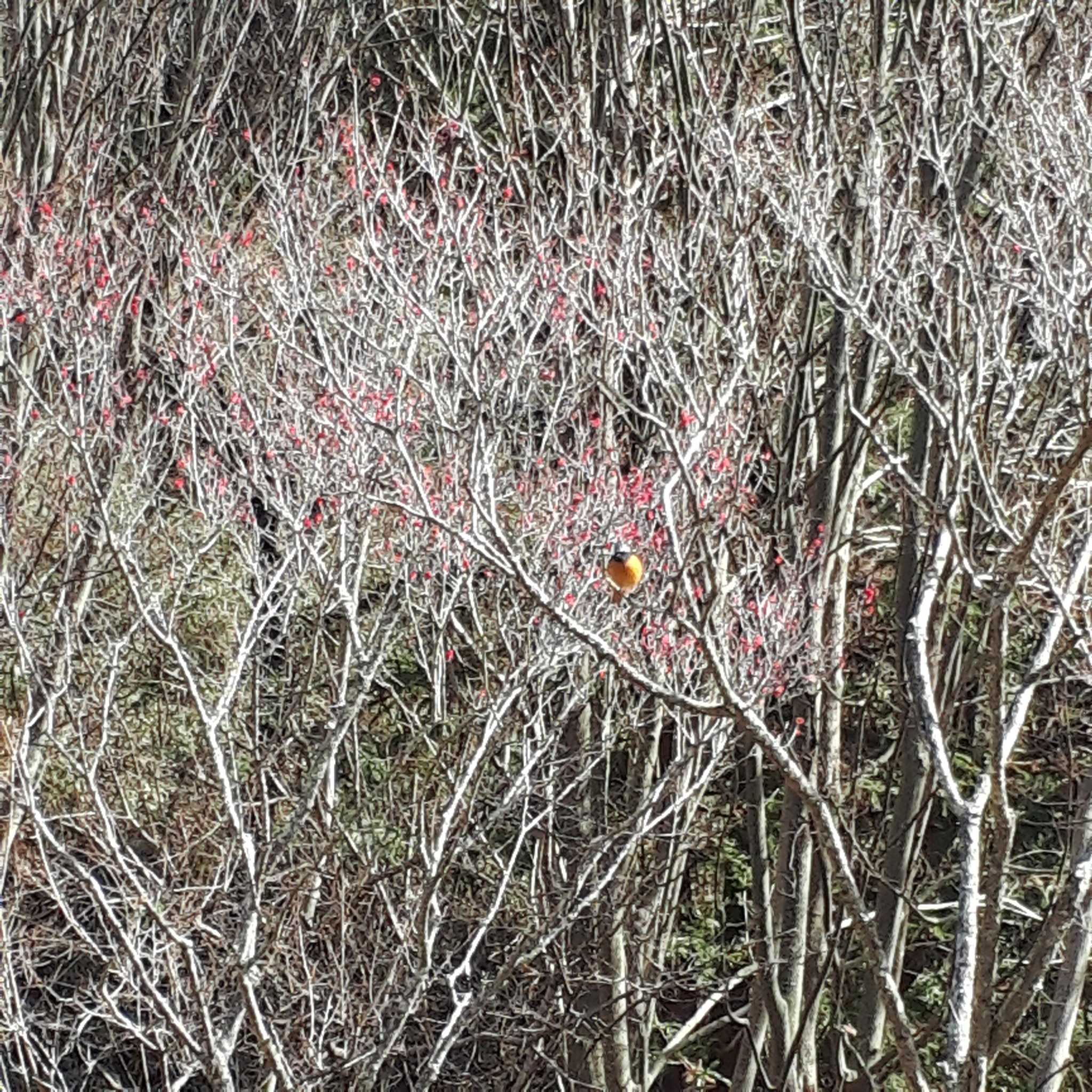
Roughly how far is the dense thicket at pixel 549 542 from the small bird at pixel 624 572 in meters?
0.34

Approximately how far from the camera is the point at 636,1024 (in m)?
10.0

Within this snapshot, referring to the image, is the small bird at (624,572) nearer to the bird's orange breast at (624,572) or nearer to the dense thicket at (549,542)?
the bird's orange breast at (624,572)

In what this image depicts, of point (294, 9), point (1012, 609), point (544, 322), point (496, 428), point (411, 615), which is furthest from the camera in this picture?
point (294, 9)

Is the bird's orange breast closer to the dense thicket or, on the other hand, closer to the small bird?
the small bird

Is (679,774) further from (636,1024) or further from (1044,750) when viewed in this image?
(1044,750)

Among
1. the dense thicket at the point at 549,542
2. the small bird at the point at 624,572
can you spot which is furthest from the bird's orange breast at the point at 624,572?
the dense thicket at the point at 549,542

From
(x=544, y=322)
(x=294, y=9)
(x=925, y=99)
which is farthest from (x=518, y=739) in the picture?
(x=294, y=9)

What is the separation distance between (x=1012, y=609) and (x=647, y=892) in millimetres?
2588

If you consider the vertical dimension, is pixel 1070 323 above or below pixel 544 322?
above

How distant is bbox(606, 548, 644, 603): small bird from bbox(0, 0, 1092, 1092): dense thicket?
0.34 meters

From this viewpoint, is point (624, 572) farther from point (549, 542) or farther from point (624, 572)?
point (549, 542)

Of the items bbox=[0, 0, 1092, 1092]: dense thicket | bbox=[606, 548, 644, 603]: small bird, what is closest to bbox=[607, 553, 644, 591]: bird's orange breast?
bbox=[606, 548, 644, 603]: small bird

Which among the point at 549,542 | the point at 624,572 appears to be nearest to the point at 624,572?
the point at 624,572

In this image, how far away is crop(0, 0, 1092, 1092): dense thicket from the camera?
661 centimetres
